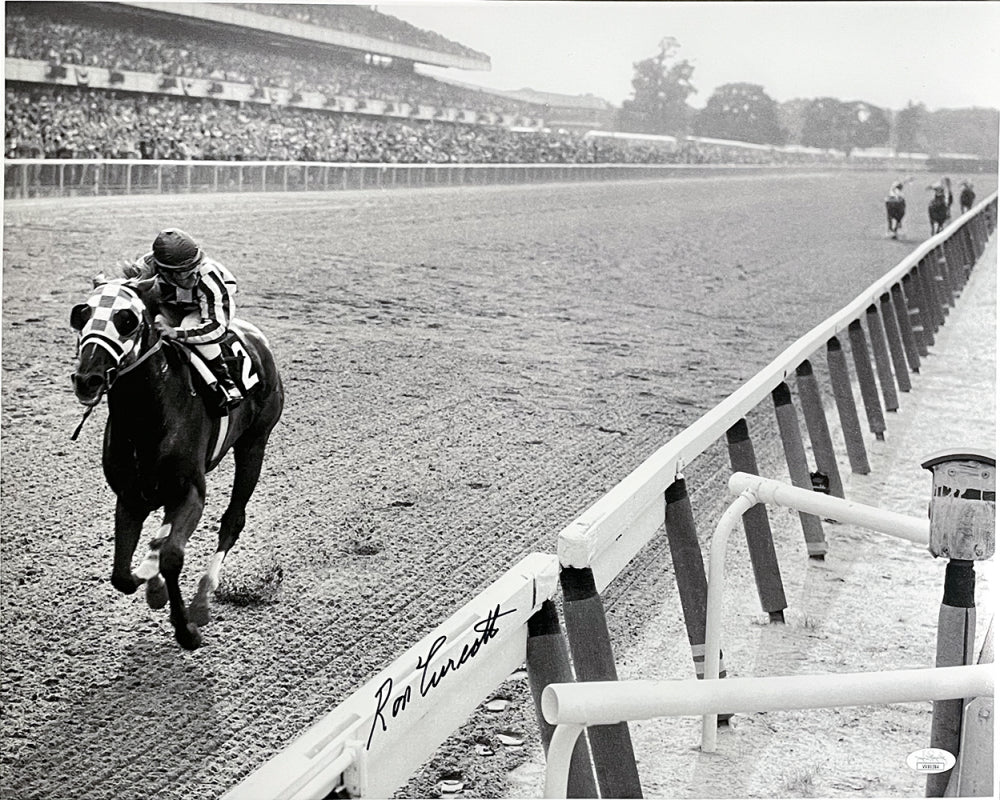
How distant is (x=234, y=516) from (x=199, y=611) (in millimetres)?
182

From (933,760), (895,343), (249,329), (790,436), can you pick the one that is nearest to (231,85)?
(249,329)

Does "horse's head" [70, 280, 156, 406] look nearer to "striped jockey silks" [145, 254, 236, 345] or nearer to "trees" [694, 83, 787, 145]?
"striped jockey silks" [145, 254, 236, 345]

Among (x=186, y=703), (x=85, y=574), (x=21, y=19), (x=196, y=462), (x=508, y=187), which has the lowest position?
(x=186, y=703)

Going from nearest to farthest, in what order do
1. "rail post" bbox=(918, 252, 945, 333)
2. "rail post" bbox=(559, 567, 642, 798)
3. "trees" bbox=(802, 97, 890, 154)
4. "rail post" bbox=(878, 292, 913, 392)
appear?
"rail post" bbox=(559, 567, 642, 798) → "trees" bbox=(802, 97, 890, 154) → "rail post" bbox=(878, 292, 913, 392) → "rail post" bbox=(918, 252, 945, 333)

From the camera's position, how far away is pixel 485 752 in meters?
2.05

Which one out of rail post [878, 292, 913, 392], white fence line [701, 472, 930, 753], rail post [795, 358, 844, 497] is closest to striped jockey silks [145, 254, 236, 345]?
white fence line [701, 472, 930, 753]

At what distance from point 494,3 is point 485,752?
61.0 inches

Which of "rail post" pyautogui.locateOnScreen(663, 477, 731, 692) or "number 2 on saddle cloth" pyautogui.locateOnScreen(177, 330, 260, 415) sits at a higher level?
"number 2 on saddle cloth" pyautogui.locateOnScreen(177, 330, 260, 415)

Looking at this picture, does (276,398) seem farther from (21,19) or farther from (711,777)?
(711,777)

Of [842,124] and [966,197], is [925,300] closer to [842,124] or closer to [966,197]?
[966,197]

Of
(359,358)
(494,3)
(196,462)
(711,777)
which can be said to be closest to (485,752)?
(711,777)

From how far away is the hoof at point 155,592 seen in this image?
192cm

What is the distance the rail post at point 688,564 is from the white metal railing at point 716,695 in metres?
0.76

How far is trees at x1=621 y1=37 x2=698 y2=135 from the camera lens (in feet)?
8.78
